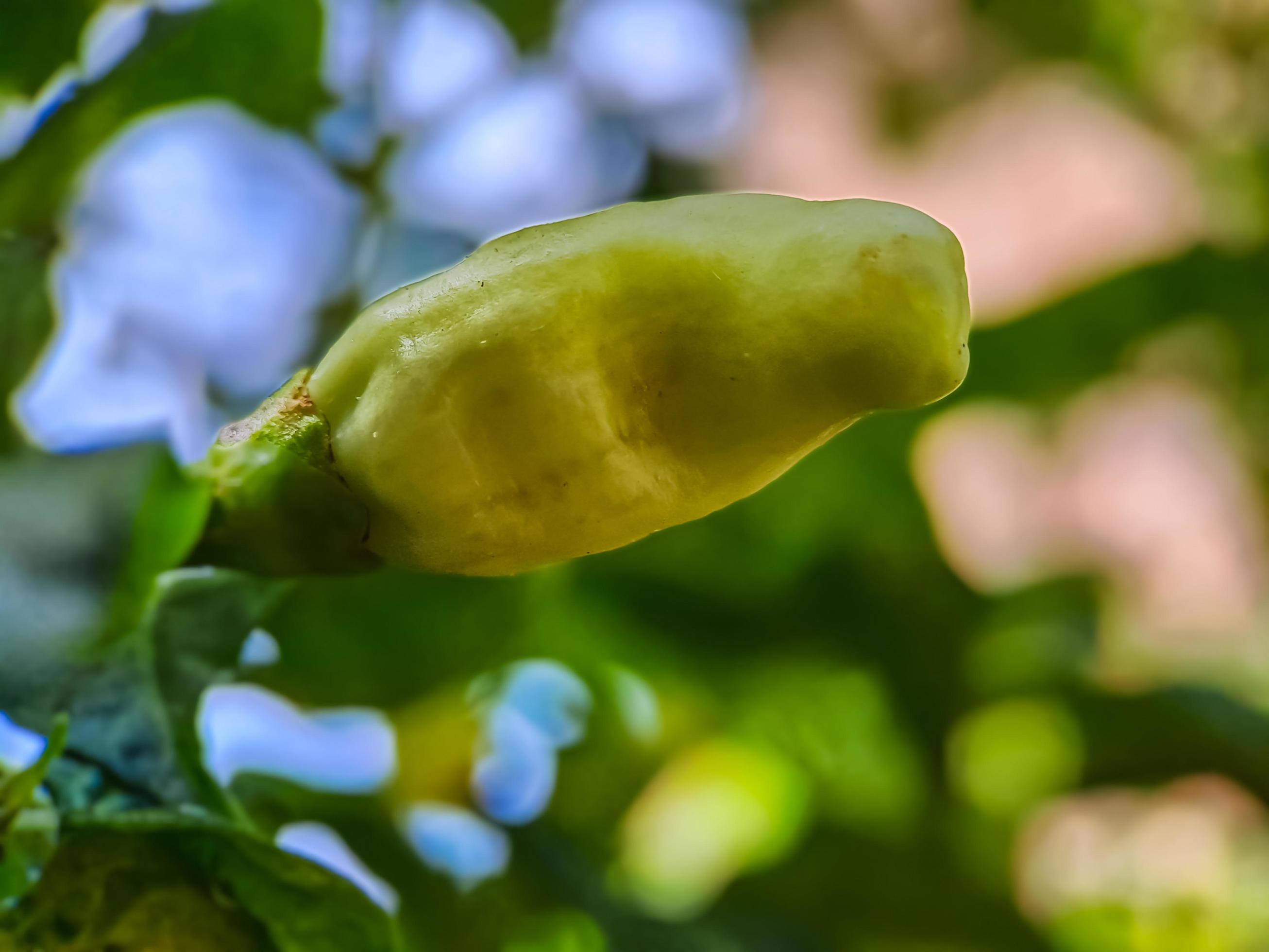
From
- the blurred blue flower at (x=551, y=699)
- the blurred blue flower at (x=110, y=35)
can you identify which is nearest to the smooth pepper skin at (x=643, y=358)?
the blurred blue flower at (x=110, y=35)

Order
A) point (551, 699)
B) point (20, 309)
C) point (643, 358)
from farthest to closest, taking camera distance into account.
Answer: point (551, 699), point (20, 309), point (643, 358)

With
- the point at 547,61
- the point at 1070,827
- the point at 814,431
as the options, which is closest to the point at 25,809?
the point at 814,431

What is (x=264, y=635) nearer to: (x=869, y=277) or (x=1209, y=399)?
(x=869, y=277)

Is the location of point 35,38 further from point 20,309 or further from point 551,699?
point 551,699

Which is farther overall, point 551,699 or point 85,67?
point 551,699

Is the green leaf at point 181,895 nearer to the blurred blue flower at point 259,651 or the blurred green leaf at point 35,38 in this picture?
the blurred blue flower at point 259,651

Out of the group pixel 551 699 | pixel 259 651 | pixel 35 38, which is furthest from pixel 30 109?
pixel 551 699
